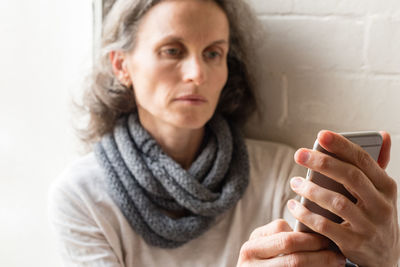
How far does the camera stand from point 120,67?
51.8 inches

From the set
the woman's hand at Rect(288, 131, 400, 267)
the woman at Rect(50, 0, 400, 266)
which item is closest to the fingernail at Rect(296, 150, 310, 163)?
the woman's hand at Rect(288, 131, 400, 267)

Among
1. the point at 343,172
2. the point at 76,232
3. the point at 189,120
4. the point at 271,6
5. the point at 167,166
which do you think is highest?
the point at 271,6

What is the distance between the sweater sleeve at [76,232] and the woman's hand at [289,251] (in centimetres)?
39

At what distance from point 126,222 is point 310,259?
0.50m

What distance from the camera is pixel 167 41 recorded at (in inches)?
→ 45.6

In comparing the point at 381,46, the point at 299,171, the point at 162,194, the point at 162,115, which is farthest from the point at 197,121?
the point at 381,46

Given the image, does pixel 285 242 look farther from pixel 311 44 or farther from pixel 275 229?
pixel 311 44

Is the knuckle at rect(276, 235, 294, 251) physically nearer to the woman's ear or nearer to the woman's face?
the woman's face

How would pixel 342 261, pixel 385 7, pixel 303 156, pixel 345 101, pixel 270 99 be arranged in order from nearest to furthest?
1. pixel 303 156
2. pixel 342 261
3. pixel 385 7
4. pixel 345 101
5. pixel 270 99

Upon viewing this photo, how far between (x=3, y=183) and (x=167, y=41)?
0.51 m

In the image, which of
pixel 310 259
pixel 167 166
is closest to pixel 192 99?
pixel 167 166

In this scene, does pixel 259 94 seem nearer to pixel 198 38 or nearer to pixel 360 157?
pixel 198 38

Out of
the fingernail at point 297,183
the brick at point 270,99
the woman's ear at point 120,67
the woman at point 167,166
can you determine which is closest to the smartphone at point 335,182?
the fingernail at point 297,183

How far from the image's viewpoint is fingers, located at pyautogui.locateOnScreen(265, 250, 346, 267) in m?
0.86
